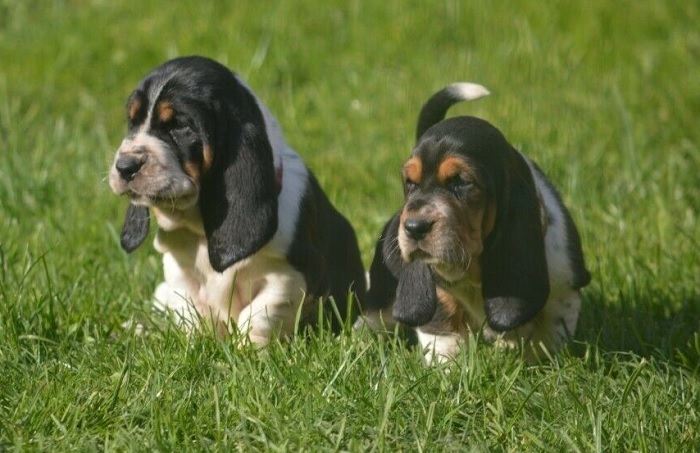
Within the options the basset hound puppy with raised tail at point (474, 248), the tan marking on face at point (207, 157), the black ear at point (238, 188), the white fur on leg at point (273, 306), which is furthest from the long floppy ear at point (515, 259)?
the tan marking on face at point (207, 157)

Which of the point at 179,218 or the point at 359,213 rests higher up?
the point at 179,218

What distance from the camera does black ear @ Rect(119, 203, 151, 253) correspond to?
238 inches

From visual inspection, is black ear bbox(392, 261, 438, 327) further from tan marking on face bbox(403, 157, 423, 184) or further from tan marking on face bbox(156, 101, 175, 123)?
tan marking on face bbox(156, 101, 175, 123)

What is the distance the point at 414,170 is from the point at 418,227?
28 centimetres

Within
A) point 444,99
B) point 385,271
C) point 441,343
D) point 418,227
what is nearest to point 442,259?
point 418,227

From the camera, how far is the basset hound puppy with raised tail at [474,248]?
201 inches

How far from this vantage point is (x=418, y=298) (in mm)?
5398

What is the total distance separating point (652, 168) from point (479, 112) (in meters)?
1.15

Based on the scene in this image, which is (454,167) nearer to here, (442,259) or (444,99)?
(442,259)

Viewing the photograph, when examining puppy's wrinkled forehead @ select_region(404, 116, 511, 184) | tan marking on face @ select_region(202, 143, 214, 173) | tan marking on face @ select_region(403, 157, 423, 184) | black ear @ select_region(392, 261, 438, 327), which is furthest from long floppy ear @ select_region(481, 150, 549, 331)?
tan marking on face @ select_region(202, 143, 214, 173)

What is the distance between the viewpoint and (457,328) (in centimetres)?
564

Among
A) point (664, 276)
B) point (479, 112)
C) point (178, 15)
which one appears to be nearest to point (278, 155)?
point (664, 276)

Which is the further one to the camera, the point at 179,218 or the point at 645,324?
the point at 645,324

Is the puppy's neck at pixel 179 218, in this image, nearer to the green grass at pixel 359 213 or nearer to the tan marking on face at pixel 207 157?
the tan marking on face at pixel 207 157
